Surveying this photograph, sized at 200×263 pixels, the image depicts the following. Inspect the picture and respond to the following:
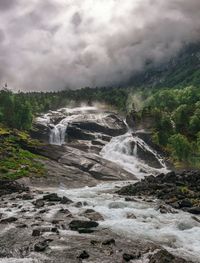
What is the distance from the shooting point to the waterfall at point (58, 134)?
17701 centimetres

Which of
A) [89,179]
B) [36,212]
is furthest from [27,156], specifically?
[36,212]

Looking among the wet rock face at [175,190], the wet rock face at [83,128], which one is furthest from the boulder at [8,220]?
the wet rock face at [83,128]

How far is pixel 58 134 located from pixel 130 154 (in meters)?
43.6

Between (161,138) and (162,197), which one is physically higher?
(161,138)

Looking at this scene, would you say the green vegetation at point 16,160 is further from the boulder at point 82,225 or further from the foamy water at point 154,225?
the boulder at point 82,225

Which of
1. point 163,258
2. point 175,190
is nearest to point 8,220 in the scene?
point 163,258

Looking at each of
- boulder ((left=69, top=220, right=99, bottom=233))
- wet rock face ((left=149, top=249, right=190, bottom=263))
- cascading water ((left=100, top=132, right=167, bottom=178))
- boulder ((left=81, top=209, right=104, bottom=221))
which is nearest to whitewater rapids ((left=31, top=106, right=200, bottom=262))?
boulder ((left=81, top=209, right=104, bottom=221))

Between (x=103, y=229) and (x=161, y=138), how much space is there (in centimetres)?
12342

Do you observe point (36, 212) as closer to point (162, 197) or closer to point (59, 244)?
point (59, 244)

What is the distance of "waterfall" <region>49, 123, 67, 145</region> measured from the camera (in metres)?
177

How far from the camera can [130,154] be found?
15262cm

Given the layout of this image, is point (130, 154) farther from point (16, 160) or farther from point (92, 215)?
point (92, 215)

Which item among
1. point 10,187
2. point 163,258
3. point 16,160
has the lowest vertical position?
point 10,187

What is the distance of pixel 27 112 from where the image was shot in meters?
178
